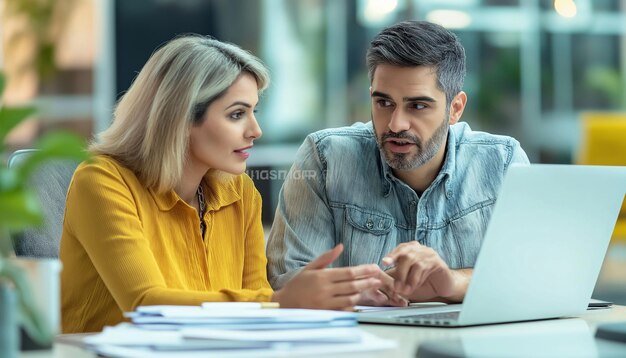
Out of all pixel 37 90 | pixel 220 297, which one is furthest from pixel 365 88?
Result: pixel 220 297

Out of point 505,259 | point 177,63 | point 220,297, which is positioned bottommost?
point 220,297

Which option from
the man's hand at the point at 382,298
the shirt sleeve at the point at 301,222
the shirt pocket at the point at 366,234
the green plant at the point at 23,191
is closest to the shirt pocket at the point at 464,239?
the shirt pocket at the point at 366,234

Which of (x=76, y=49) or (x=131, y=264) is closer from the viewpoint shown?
(x=131, y=264)

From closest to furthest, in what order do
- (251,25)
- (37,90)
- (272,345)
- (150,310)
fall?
(272,345) < (150,310) < (37,90) < (251,25)

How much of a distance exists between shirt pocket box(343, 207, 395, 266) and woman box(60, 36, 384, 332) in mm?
198

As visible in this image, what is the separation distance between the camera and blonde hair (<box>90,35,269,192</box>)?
1.96 meters

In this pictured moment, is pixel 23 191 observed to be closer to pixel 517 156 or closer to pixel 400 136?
pixel 400 136

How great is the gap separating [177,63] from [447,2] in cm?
538

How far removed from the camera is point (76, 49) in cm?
592

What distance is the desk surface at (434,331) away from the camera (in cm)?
123

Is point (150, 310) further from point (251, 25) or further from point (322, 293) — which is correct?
point (251, 25)

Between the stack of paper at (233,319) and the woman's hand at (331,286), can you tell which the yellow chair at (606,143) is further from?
the stack of paper at (233,319)

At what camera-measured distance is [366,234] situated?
218cm

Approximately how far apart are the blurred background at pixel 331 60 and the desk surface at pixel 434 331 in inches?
111
